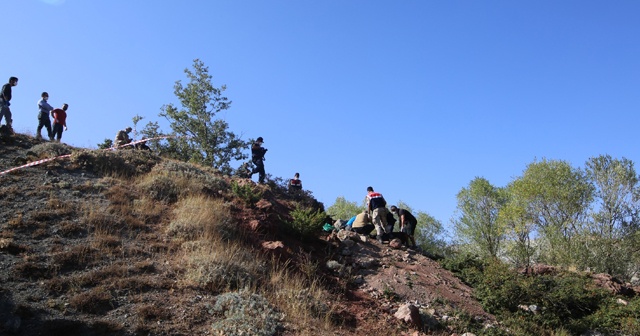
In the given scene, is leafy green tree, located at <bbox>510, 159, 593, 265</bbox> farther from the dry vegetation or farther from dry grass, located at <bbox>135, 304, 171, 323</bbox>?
dry grass, located at <bbox>135, 304, 171, 323</bbox>

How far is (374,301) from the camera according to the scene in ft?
33.0

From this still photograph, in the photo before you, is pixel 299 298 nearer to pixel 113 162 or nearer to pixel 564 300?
pixel 564 300

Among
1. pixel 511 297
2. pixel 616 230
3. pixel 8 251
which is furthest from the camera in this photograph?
pixel 616 230

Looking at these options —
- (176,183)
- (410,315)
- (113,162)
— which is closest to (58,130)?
(113,162)

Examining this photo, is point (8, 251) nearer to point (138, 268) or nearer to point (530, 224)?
point (138, 268)

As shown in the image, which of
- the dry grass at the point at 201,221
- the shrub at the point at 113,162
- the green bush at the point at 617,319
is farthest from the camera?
the shrub at the point at 113,162

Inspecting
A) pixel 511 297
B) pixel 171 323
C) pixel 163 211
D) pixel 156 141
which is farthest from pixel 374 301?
pixel 156 141

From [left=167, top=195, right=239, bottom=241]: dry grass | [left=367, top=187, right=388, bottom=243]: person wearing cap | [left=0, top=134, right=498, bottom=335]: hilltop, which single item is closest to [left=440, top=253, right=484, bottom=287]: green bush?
[left=0, top=134, right=498, bottom=335]: hilltop

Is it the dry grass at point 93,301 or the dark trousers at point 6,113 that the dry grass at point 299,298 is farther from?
the dark trousers at point 6,113

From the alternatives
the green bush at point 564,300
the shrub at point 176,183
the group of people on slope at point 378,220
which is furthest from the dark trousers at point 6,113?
the green bush at point 564,300

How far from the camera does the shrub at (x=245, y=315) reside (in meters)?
7.26

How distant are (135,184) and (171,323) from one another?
21.0 ft

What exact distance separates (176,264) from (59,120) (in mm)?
9320

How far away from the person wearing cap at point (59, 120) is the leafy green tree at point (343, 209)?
2247 cm
